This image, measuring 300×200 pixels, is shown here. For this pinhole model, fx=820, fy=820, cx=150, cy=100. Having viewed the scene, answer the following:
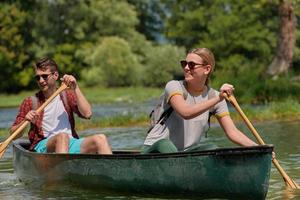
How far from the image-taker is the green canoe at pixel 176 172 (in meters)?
6.70

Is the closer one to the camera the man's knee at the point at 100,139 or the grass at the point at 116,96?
the man's knee at the point at 100,139

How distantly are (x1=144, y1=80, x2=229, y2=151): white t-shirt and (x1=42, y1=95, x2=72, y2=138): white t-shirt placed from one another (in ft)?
4.79

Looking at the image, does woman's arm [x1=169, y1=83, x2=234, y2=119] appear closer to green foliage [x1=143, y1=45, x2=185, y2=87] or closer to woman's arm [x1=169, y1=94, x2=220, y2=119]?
woman's arm [x1=169, y1=94, x2=220, y2=119]


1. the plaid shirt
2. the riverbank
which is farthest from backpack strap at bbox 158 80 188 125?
the riverbank

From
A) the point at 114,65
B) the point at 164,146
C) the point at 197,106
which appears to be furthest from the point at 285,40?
the point at 197,106

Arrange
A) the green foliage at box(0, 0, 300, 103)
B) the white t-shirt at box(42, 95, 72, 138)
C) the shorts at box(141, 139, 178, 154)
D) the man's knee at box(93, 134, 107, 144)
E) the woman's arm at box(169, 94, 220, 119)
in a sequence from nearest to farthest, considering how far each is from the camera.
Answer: the woman's arm at box(169, 94, 220, 119) → the shorts at box(141, 139, 178, 154) → the man's knee at box(93, 134, 107, 144) → the white t-shirt at box(42, 95, 72, 138) → the green foliage at box(0, 0, 300, 103)

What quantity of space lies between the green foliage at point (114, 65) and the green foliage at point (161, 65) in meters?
0.93

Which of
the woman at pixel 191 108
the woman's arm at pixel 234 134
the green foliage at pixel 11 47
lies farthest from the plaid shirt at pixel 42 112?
the green foliage at pixel 11 47

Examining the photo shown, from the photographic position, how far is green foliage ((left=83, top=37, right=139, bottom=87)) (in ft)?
149

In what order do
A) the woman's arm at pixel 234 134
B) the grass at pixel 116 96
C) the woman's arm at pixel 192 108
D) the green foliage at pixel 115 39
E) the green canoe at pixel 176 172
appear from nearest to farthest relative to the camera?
1. the green canoe at pixel 176 172
2. the woman's arm at pixel 192 108
3. the woman's arm at pixel 234 134
4. the grass at pixel 116 96
5. the green foliage at pixel 115 39

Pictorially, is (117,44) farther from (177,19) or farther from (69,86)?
(69,86)

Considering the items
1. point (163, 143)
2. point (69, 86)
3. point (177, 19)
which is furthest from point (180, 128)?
point (177, 19)

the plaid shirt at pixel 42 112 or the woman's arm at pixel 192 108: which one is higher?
the woman's arm at pixel 192 108

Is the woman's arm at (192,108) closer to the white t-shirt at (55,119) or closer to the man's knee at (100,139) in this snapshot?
the man's knee at (100,139)
